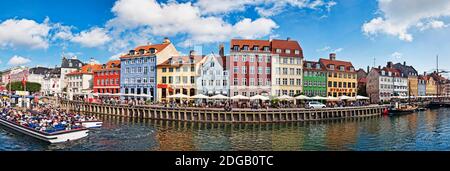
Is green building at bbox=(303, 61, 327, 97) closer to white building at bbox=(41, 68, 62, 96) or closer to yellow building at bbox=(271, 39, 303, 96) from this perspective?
yellow building at bbox=(271, 39, 303, 96)

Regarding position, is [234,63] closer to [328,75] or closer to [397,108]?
[328,75]

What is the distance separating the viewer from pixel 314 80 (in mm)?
31625

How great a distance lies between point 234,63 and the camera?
2852 centimetres

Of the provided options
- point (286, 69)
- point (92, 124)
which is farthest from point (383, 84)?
point (92, 124)

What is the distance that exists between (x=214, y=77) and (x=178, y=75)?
4.39m

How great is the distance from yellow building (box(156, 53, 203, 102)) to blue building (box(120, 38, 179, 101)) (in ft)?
2.33


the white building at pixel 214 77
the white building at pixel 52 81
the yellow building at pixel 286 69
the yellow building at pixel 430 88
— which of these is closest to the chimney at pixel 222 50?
the white building at pixel 214 77

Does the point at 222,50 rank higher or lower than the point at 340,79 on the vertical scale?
higher

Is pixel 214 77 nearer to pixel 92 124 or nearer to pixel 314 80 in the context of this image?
pixel 314 80

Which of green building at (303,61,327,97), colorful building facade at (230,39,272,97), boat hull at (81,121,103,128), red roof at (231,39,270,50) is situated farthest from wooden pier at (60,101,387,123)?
red roof at (231,39,270,50)

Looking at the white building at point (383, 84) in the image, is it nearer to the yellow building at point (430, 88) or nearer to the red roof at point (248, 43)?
the yellow building at point (430, 88)

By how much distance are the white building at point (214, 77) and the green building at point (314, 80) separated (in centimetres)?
812

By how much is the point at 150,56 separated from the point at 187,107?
11.4 meters
